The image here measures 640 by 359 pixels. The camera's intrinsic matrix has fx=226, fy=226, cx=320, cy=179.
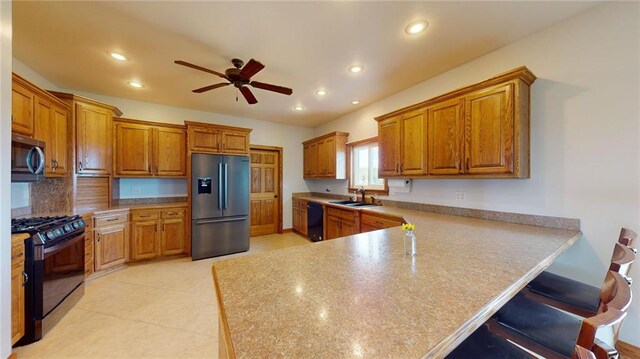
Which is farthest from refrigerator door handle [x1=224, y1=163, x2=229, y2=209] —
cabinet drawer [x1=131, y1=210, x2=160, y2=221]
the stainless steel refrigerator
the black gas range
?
the black gas range

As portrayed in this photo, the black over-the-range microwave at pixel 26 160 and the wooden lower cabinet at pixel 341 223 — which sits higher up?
the black over-the-range microwave at pixel 26 160

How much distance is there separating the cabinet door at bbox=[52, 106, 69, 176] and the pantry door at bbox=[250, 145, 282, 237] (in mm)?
2799

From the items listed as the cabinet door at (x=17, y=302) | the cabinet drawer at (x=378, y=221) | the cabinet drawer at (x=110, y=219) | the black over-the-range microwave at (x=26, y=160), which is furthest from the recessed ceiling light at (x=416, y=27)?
the cabinet drawer at (x=110, y=219)

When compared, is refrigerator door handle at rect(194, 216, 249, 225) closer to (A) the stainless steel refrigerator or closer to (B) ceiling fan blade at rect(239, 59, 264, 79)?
(A) the stainless steel refrigerator

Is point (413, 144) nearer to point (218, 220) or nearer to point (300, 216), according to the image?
point (300, 216)

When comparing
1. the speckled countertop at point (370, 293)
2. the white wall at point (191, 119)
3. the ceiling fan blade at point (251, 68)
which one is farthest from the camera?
the white wall at point (191, 119)

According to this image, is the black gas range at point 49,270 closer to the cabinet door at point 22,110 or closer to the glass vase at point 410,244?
the cabinet door at point 22,110

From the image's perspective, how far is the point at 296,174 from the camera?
5.65 meters

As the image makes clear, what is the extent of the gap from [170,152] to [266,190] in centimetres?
207

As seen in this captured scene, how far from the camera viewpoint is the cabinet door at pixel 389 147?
3.04 meters

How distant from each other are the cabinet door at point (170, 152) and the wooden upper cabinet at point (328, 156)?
253 centimetres

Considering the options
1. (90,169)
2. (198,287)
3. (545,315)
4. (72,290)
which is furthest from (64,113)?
(545,315)

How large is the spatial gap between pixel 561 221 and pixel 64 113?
217 inches

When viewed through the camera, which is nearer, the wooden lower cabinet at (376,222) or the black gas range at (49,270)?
the black gas range at (49,270)
